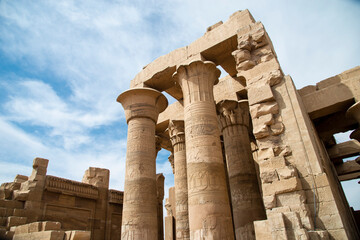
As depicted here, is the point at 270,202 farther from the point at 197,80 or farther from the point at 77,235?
the point at 77,235

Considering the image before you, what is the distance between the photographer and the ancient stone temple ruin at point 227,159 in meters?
5.98

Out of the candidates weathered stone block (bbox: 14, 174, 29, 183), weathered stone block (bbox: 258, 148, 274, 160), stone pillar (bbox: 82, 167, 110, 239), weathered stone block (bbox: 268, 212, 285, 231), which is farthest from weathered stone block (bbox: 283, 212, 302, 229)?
weathered stone block (bbox: 14, 174, 29, 183)

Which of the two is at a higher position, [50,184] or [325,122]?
[325,122]

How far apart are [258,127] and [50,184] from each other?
1035 centimetres

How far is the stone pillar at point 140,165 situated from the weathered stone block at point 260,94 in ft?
15.4

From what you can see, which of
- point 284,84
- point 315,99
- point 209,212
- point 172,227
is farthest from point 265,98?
point 172,227

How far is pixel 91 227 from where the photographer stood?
13.5m

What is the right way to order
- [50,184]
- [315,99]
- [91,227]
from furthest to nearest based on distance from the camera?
[91,227] < [50,184] < [315,99]

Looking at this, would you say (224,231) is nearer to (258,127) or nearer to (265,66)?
(258,127)

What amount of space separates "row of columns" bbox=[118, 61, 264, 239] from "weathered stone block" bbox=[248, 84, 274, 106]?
171 cm

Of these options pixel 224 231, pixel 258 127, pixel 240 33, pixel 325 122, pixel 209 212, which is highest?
pixel 240 33

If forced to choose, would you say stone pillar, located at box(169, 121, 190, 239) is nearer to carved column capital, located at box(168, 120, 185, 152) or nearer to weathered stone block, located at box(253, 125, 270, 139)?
carved column capital, located at box(168, 120, 185, 152)

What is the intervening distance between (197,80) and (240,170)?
3.83 metres

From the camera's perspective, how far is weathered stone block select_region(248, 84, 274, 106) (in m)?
7.22
